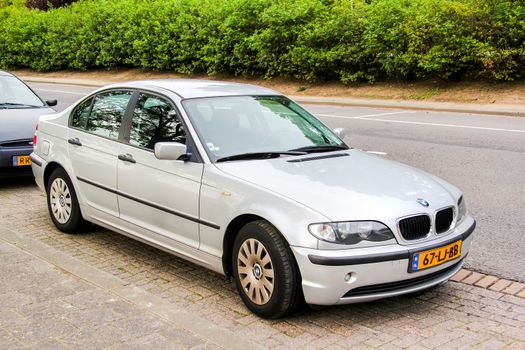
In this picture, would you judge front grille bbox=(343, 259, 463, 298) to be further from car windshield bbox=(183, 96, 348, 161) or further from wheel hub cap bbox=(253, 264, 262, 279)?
car windshield bbox=(183, 96, 348, 161)

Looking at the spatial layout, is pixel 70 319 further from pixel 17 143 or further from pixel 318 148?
pixel 17 143

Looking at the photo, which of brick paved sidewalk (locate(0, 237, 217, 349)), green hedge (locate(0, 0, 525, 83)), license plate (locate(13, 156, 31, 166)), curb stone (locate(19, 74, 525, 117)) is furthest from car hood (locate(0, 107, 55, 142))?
green hedge (locate(0, 0, 525, 83))

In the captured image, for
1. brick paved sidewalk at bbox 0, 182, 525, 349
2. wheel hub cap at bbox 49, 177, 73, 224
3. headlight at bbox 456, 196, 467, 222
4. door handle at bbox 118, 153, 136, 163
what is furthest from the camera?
wheel hub cap at bbox 49, 177, 73, 224

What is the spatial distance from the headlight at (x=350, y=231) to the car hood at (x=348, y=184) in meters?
0.04

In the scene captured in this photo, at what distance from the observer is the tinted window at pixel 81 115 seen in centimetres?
637

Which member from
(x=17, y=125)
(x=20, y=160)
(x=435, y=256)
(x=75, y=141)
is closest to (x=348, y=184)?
(x=435, y=256)

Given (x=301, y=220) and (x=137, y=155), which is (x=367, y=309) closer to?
(x=301, y=220)

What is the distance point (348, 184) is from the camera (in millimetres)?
4523

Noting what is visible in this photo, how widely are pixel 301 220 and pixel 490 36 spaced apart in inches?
625

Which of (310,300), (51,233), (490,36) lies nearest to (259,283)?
(310,300)

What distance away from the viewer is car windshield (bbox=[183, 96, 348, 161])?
201 inches

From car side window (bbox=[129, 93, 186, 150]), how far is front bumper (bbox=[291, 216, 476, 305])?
1.66 meters

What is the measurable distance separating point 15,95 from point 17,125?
122 centimetres

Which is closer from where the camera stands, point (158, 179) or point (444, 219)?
point (444, 219)
